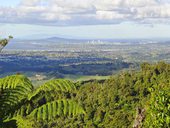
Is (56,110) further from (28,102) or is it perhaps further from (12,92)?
(12,92)

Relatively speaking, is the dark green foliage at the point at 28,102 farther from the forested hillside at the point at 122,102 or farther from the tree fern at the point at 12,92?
the forested hillside at the point at 122,102

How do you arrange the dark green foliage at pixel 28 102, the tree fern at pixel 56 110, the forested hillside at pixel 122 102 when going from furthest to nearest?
1. the forested hillside at pixel 122 102
2. the dark green foliage at pixel 28 102
3. the tree fern at pixel 56 110

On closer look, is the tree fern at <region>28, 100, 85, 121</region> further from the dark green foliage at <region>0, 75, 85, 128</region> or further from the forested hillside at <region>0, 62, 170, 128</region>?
the forested hillside at <region>0, 62, 170, 128</region>

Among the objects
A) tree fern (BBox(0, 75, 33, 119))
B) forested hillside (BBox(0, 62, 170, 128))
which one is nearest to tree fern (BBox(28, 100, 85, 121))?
tree fern (BBox(0, 75, 33, 119))

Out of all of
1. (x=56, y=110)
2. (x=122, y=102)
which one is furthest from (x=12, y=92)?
(x=122, y=102)

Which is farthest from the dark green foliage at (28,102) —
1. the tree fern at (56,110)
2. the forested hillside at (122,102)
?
the forested hillside at (122,102)

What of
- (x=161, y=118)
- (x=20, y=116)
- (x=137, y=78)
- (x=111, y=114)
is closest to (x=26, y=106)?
(x=20, y=116)

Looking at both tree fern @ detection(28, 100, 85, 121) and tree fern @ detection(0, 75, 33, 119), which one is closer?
tree fern @ detection(28, 100, 85, 121)

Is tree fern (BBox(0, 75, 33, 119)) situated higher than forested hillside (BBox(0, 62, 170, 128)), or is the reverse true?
tree fern (BBox(0, 75, 33, 119))

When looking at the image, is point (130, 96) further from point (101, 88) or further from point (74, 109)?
point (74, 109)

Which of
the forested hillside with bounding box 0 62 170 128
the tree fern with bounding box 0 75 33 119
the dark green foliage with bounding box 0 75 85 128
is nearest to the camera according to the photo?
the dark green foliage with bounding box 0 75 85 128

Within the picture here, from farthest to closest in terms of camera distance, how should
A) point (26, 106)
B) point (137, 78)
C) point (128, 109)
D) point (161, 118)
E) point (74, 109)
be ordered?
point (137, 78) → point (128, 109) → point (161, 118) → point (26, 106) → point (74, 109)
